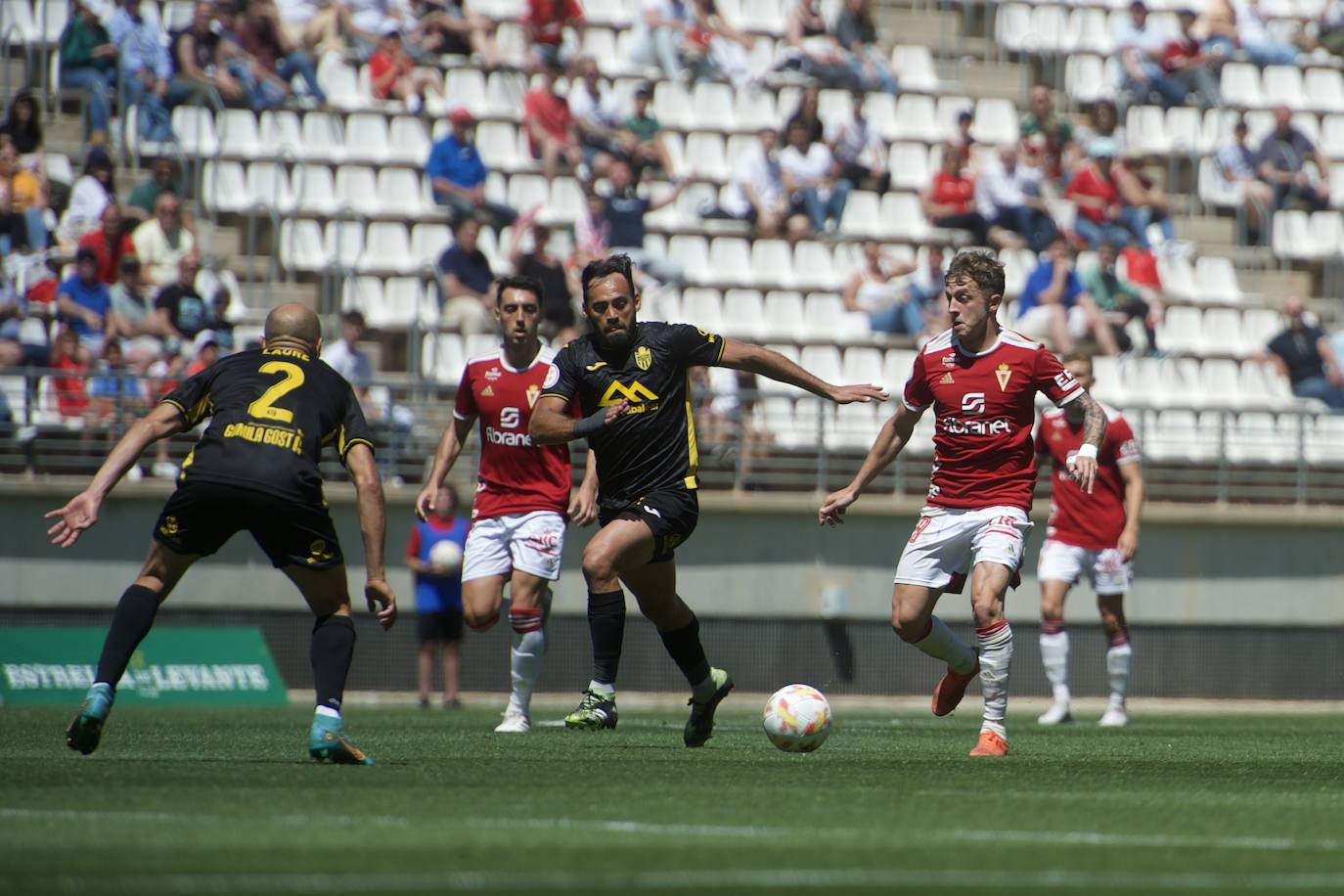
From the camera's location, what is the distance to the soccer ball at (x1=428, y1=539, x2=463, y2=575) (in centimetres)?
1816

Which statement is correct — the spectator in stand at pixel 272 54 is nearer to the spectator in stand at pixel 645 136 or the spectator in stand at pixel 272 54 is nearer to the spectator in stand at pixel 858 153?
the spectator in stand at pixel 645 136

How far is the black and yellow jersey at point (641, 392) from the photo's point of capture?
10445 mm

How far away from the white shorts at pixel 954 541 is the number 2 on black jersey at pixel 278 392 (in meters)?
3.45

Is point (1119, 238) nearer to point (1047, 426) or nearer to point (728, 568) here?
point (728, 568)

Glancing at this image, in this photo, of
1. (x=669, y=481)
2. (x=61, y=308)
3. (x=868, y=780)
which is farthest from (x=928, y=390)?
(x=61, y=308)

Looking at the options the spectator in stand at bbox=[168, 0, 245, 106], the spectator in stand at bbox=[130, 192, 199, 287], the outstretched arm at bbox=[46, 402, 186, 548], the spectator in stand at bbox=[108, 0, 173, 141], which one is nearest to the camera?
the outstretched arm at bbox=[46, 402, 186, 548]

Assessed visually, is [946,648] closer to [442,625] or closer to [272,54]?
[442,625]

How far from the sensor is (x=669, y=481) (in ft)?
34.4

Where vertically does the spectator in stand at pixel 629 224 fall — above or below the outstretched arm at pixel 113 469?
above

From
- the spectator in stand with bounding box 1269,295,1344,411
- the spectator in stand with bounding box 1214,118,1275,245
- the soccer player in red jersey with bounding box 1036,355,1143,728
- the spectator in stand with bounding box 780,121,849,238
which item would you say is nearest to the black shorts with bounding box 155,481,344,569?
the soccer player in red jersey with bounding box 1036,355,1143,728

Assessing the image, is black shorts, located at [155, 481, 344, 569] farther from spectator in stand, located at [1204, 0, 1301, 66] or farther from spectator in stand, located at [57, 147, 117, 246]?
spectator in stand, located at [1204, 0, 1301, 66]

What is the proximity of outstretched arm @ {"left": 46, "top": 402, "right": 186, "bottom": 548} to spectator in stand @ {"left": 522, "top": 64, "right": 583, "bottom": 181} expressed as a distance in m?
14.2

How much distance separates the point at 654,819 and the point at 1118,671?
949 cm

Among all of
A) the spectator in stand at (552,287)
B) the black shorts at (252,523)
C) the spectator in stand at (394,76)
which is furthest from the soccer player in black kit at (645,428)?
the spectator in stand at (394,76)
